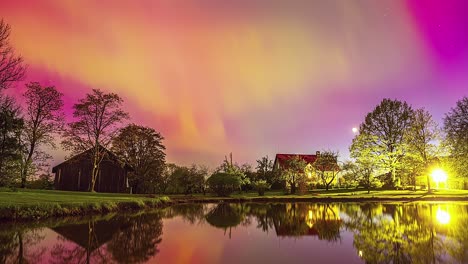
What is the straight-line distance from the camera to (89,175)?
4444cm

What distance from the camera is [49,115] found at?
37.2m

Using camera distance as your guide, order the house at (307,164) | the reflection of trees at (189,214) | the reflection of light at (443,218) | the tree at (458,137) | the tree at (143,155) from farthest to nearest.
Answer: the house at (307,164)
the tree at (143,155)
the tree at (458,137)
the reflection of trees at (189,214)
the reflection of light at (443,218)

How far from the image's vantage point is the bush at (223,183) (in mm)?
45375

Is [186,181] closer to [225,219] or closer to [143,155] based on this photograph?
[143,155]

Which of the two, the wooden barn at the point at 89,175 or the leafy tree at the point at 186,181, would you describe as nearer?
the wooden barn at the point at 89,175

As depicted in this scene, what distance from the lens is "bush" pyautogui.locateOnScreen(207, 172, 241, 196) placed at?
4538 centimetres

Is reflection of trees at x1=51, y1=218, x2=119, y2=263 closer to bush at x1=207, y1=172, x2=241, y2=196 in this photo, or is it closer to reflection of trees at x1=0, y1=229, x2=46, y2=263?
reflection of trees at x1=0, y1=229, x2=46, y2=263

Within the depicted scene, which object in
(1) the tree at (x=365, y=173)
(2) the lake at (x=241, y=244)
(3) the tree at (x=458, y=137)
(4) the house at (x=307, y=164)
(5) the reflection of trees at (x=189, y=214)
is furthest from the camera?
(4) the house at (x=307, y=164)

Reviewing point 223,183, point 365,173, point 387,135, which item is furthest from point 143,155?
point 387,135

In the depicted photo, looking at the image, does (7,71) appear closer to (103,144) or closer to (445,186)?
(103,144)

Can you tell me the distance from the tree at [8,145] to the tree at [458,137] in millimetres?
45679

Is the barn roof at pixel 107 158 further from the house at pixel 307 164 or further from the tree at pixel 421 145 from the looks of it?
the tree at pixel 421 145

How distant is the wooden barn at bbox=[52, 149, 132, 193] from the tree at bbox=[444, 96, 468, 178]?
139 feet

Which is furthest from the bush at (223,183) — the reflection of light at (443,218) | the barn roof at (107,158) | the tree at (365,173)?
the reflection of light at (443,218)
